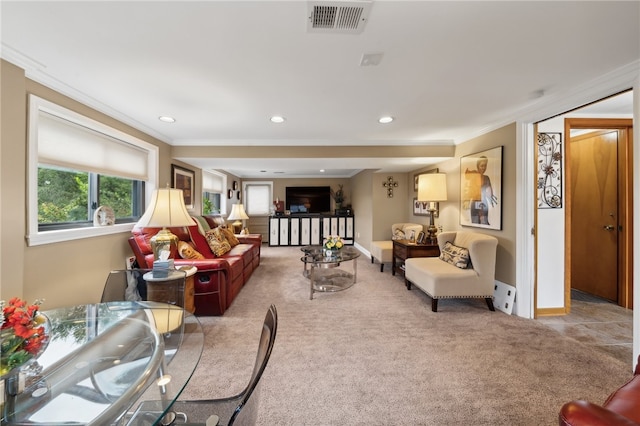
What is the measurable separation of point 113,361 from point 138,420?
0.35 meters

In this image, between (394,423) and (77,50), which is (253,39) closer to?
(77,50)

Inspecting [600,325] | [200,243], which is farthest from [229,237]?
[600,325]

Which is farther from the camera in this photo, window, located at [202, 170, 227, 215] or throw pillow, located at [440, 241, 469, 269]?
window, located at [202, 170, 227, 215]

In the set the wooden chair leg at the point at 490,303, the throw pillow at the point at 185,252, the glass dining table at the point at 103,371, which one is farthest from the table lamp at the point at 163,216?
the wooden chair leg at the point at 490,303

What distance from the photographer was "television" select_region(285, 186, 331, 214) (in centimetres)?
732

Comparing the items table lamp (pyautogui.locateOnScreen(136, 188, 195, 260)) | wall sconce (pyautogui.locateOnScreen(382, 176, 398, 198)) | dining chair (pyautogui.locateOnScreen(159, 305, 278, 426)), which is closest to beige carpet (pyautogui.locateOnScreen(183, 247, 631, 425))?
dining chair (pyautogui.locateOnScreen(159, 305, 278, 426))

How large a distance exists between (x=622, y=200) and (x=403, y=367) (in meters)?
3.40

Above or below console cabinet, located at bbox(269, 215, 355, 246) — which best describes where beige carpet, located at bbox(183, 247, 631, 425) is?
below

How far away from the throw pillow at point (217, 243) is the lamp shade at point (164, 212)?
1353 millimetres

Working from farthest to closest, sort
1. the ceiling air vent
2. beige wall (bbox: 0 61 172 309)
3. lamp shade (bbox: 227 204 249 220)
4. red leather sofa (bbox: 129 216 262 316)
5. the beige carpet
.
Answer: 1. lamp shade (bbox: 227 204 249 220)
2. red leather sofa (bbox: 129 216 262 316)
3. beige wall (bbox: 0 61 172 309)
4. the beige carpet
5. the ceiling air vent

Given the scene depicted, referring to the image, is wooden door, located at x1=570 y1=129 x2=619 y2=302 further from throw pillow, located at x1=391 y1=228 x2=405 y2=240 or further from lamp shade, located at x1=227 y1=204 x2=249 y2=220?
lamp shade, located at x1=227 y1=204 x2=249 y2=220

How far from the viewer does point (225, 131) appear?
10.7 ft

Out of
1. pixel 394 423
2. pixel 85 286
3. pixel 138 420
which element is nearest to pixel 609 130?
pixel 394 423

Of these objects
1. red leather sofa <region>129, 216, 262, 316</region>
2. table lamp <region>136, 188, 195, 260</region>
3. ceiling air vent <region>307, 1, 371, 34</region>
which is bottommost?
red leather sofa <region>129, 216, 262, 316</region>
